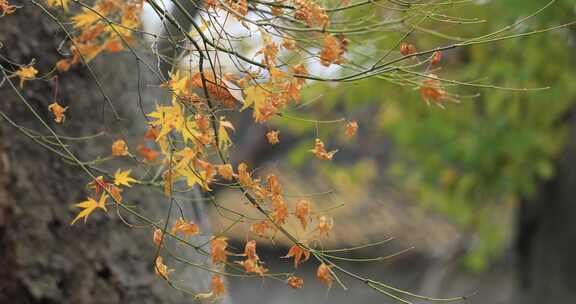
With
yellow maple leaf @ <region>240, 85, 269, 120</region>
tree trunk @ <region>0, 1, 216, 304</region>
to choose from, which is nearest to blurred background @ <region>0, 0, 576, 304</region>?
tree trunk @ <region>0, 1, 216, 304</region>

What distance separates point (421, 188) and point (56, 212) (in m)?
3.38

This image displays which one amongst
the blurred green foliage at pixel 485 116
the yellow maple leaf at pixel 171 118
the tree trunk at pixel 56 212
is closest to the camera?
the yellow maple leaf at pixel 171 118

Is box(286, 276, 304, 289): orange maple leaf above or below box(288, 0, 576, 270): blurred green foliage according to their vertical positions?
below

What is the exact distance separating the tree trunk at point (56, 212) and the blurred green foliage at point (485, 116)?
5.56 ft

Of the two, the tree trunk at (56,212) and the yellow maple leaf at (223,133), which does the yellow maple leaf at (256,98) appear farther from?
the tree trunk at (56,212)

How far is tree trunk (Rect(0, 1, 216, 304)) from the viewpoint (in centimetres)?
213

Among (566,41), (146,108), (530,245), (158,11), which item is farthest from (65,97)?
(530,245)

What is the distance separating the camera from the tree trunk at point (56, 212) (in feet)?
7.00

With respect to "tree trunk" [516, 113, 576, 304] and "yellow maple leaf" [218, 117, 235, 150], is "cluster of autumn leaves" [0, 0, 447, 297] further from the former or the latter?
"tree trunk" [516, 113, 576, 304]

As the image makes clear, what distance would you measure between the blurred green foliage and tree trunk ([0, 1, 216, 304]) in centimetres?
170

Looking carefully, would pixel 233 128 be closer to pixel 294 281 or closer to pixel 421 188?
pixel 294 281

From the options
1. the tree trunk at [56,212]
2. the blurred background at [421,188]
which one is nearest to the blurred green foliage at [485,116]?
the blurred background at [421,188]

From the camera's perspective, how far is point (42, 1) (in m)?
1.91

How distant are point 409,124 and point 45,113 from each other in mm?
2686
